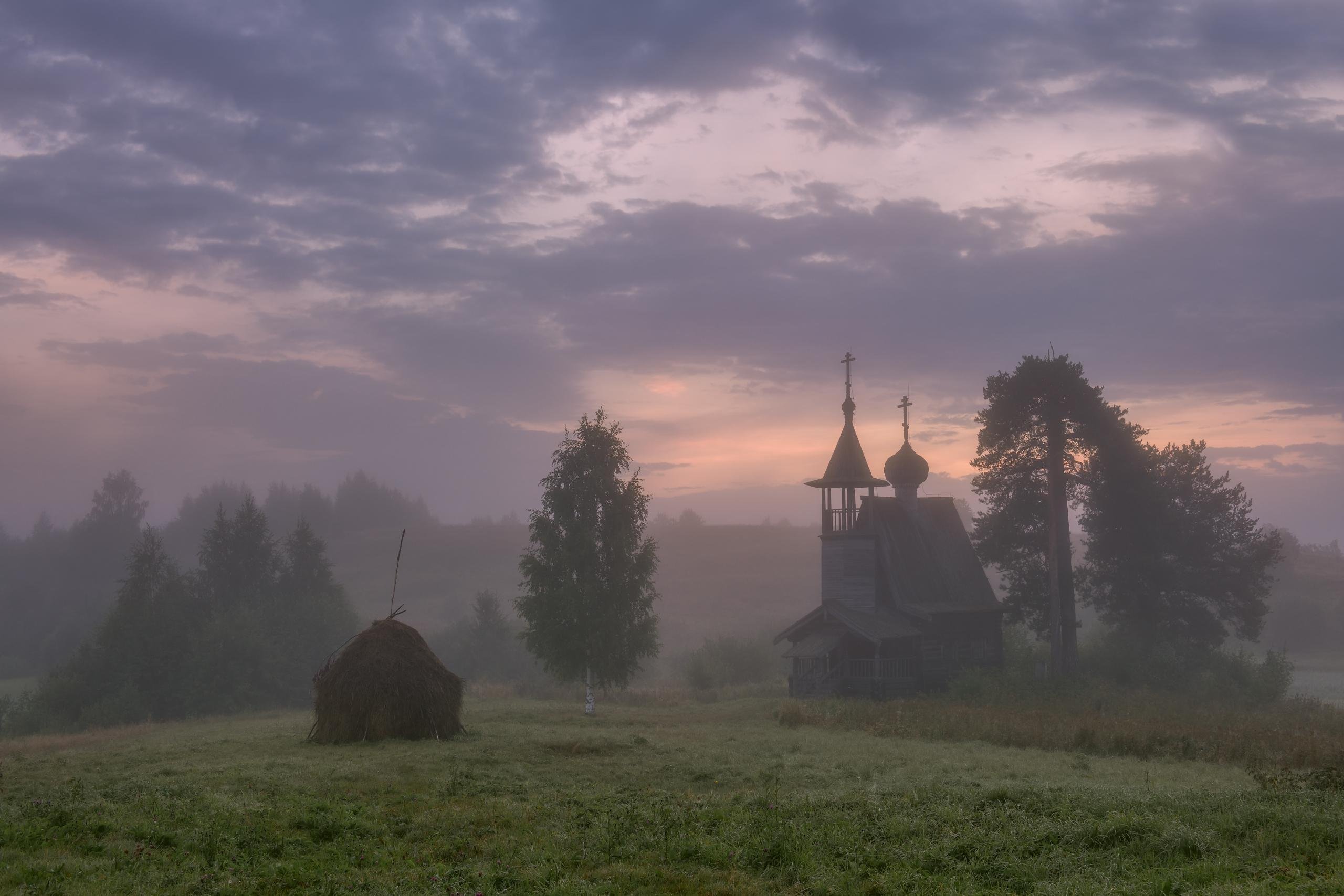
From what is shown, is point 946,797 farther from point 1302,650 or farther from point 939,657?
point 1302,650

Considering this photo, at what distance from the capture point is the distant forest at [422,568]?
89.4 m

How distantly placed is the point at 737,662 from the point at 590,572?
2198cm

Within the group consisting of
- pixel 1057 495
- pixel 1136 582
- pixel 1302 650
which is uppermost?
pixel 1057 495

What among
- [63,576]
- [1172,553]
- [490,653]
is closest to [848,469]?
[1172,553]

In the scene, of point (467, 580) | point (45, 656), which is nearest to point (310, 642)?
point (45, 656)

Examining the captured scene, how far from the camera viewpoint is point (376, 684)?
24203 mm

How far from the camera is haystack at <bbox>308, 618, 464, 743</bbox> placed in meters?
24.0

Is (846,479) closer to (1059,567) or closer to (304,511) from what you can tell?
(1059,567)

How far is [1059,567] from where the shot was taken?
145 ft

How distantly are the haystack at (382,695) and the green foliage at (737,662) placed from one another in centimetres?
3034

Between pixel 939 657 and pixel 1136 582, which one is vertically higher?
pixel 1136 582

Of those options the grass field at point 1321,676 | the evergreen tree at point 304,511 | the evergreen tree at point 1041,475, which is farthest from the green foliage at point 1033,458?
the evergreen tree at point 304,511

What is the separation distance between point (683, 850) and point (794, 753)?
38.6 ft

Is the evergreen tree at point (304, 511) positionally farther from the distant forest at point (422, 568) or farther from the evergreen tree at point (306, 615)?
the evergreen tree at point (306, 615)
